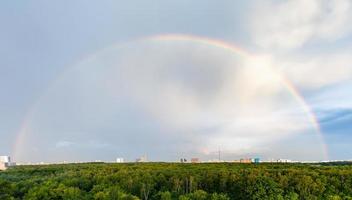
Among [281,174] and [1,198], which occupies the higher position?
[281,174]

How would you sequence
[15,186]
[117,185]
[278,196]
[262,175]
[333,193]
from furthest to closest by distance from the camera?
1. [15,186]
2. [117,185]
3. [262,175]
4. [333,193]
5. [278,196]

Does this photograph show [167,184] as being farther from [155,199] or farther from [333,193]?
[333,193]

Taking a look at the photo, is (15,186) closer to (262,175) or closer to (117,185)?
(117,185)

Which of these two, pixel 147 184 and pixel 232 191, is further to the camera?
pixel 147 184

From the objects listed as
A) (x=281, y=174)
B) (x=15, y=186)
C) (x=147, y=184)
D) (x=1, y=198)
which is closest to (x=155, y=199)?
(x=147, y=184)

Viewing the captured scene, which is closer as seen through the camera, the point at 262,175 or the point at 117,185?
the point at 262,175

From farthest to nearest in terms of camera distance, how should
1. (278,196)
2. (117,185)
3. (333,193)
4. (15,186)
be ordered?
(15,186) → (117,185) → (333,193) → (278,196)

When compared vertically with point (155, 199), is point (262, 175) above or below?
above

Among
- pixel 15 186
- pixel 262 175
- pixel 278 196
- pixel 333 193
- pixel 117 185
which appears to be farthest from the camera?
pixel 15 186

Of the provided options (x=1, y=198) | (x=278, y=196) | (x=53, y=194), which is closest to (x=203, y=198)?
(x=278, y=196)
